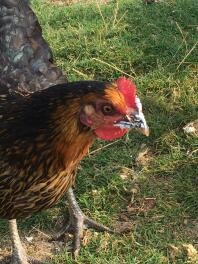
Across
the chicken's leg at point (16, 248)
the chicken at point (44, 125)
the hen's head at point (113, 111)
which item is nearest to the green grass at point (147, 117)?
the chicken's leg at point (16, 248)

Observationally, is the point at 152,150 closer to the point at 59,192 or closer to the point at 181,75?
the point at 181,75

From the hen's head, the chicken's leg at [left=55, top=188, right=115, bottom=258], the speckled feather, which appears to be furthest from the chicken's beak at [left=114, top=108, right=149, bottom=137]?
the chicken's leg at [left=55, top=188, right=115, bottom=258]

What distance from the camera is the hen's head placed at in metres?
2.36

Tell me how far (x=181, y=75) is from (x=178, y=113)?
466 millimetres

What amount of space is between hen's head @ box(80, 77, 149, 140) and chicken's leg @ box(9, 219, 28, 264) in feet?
3.21

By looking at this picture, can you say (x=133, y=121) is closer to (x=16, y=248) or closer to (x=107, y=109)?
(x=107, y=109)

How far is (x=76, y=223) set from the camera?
334cm

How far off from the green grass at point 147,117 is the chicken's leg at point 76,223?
0.06 metres

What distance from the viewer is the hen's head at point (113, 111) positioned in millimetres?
2361

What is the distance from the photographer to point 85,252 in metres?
3.21

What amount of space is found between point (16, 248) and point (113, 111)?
1.22 metres

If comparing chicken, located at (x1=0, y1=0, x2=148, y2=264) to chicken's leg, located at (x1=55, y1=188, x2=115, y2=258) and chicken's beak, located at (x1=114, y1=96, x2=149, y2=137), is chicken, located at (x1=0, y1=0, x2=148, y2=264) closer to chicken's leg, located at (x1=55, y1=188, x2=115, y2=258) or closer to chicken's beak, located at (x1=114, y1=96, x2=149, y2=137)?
chicken's beak, located at (x1=114, y1=96, x2=149, y2=137)

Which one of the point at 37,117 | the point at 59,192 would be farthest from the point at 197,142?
the point at 37,117

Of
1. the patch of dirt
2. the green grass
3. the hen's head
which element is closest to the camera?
the hen's head
